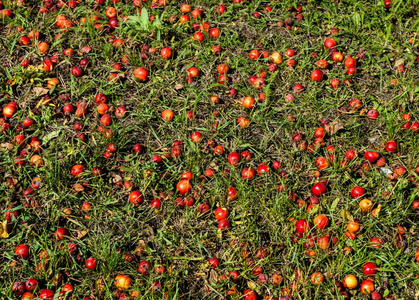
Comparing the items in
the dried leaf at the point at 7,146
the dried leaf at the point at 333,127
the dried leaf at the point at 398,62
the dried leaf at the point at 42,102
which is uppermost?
the dried leaf at the point at 398,62

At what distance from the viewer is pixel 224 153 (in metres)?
4.07

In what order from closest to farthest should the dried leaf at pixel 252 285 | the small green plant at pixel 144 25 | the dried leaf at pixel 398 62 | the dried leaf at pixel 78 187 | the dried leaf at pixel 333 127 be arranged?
the dried leaf at pixel 252 285 → the dried leaf at pixel 78 187 → the dried leaf at pixel 333 127 → the dried leaf at pixel 398 62 → the small green plant at pixel 144 25

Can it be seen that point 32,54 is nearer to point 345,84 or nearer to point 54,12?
point 54,12

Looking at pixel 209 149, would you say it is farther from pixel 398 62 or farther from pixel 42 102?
pixel 398 62

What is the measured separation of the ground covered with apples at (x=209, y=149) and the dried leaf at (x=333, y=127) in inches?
0.5

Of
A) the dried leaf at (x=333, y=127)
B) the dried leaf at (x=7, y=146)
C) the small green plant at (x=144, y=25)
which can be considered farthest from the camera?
the small green plant at (x=144, y=25)

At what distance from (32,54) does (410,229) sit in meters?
4.19

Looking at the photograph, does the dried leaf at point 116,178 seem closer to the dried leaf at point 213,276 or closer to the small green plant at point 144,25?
the dried leaf at point 213,276

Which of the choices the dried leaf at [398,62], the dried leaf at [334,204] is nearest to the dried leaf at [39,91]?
the dried leaf at [334,204]

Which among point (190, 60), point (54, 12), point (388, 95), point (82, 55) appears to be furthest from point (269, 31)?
point (54, 12)

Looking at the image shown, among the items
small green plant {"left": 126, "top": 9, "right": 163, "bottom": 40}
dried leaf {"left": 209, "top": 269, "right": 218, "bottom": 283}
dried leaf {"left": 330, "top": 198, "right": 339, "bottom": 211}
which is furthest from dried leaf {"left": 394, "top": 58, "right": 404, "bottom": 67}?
dried leaf {"left": 209, "top": 269, "right": 218, "bottom": 283}

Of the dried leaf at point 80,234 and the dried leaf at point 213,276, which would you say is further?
the dried leaf at point 80,234

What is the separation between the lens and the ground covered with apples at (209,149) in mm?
3385

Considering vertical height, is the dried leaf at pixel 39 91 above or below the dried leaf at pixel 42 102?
above
